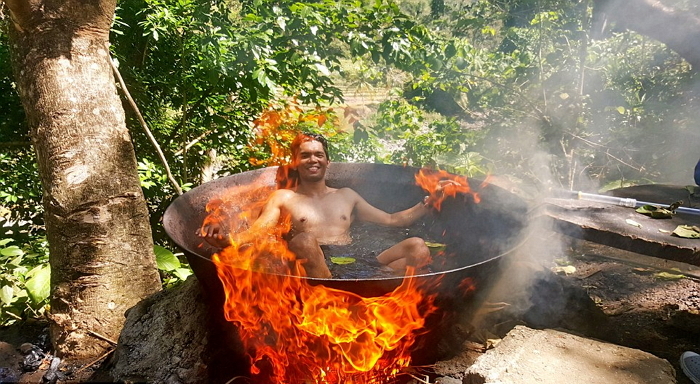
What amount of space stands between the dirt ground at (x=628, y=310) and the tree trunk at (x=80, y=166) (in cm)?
37

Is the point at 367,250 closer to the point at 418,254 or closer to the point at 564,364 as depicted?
the point at 418,254

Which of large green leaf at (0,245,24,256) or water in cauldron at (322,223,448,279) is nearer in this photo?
water in cauldron at (322,223,448,279)

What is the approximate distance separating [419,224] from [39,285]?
A: 3.67m

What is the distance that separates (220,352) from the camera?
3.16 m

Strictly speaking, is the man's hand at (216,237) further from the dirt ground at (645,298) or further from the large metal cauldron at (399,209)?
the dirt ground at (645,298)

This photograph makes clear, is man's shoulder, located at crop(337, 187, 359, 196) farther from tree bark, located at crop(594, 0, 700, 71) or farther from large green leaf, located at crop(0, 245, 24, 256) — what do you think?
large green leaf, located at crop(0, 245, 24, 256)

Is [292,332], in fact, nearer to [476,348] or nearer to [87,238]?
[476,348]

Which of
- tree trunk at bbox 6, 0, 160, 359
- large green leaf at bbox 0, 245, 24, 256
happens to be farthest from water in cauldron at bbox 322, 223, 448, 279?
large green leaf at bbox 0, 245, 24, 256

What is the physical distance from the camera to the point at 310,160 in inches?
166

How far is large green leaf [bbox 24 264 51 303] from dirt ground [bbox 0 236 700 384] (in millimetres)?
338

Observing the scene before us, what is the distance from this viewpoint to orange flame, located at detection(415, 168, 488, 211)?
3928 mm

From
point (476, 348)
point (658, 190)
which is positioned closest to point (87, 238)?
point (476, 348)

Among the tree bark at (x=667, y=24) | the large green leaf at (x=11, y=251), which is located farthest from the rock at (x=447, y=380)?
the large green leaf at (x=11, y=251)

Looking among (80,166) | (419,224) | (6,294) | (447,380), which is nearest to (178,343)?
(80,166)
